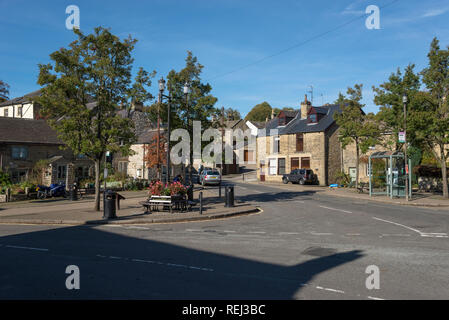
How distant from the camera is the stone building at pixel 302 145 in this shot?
127 ft

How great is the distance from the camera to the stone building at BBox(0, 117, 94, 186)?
31609mm

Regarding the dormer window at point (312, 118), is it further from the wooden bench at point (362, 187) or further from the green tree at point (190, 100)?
the green tree at point (190, 100)

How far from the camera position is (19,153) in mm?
32344

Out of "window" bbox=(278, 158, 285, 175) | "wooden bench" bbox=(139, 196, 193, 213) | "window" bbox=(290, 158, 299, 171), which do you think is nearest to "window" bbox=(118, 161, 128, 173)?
"window" bbox=(278, 158, 285, 175)

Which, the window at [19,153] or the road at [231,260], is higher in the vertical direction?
the window at [19,153]

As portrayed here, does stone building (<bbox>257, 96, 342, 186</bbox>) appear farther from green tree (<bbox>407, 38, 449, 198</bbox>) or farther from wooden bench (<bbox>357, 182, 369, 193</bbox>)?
green tree (<bbox>407, 38, 449, 198</bbox>)

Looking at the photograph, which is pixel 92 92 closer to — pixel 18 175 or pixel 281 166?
pixel 18 175

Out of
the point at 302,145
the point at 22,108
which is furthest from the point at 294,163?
the point at 22,108

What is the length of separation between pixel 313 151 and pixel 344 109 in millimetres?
10637

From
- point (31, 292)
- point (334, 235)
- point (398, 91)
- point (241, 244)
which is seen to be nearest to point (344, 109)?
point (398, 91)

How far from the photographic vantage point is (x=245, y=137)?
219ft

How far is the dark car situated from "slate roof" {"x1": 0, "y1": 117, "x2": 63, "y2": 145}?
80.7 feet

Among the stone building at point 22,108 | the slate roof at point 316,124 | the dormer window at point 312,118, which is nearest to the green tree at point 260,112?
the slate roof at point 316,124

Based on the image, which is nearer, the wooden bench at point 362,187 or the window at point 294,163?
the wooden bench at point 362,187
